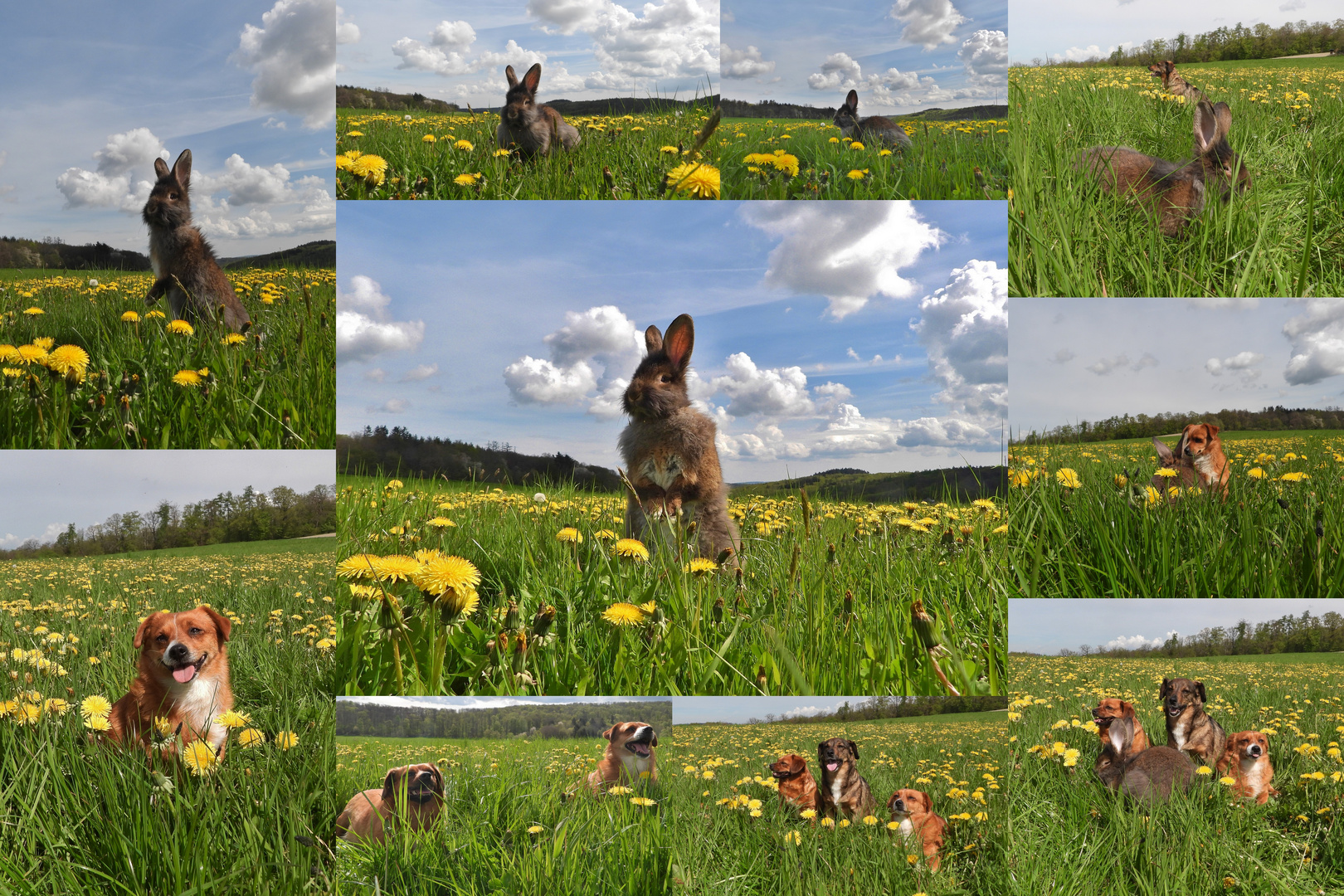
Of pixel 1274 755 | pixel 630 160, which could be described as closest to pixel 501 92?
pixel 630 160

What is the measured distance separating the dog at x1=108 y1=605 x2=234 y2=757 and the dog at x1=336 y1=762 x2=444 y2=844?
65 centimetres

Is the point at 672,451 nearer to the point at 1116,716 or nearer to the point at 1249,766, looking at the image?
the point at 1116,716

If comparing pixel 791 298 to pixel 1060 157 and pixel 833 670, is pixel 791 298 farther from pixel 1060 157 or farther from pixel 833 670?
pixel 833 670

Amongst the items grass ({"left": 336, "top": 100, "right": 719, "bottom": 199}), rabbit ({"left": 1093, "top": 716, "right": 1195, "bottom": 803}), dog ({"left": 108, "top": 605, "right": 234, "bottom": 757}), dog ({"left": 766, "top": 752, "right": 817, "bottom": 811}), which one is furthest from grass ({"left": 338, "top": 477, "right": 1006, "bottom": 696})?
grass ({"left": 336, "top": 100, "right": 719, "bottom": 199})

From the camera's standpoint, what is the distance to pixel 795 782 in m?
3.36

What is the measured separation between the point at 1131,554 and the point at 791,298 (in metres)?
2.03

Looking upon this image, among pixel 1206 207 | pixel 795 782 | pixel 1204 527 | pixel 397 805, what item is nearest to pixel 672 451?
pixel 795 782

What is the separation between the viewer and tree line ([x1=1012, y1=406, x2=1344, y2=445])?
3299mm

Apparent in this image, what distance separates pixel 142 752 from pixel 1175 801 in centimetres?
470

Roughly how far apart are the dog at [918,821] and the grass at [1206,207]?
8.30 ft

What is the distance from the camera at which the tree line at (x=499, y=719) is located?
317cm

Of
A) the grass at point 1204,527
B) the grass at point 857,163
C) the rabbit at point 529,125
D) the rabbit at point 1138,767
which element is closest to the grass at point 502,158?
the rabbit at point 529,125

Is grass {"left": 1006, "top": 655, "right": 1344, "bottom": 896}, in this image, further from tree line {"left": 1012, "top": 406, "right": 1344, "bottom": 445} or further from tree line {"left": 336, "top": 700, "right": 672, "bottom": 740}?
tree line {"left": 336, "top": 700, "right": 672, "bottom": 740}

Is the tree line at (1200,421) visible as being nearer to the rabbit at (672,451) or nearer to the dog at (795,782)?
the rabbit at (672,451)
